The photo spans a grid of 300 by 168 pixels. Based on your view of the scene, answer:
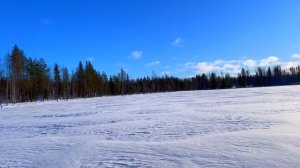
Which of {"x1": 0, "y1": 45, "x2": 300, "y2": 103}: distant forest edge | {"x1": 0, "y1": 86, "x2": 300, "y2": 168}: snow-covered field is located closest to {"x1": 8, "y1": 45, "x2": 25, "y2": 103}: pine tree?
{"x1": 0, "y1": 45, "x2": 300, "y2": 103}: distant forest edge

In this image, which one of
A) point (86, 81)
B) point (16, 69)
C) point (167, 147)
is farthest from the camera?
point (86, 81)

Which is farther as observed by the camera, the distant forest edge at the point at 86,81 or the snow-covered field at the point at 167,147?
the distant forest edge at the point at 86,81

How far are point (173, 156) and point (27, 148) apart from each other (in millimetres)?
4743

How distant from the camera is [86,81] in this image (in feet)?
334

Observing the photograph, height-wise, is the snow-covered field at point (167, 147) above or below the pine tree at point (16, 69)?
below

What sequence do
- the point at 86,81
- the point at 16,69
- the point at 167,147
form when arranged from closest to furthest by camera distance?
the point at 167,147 → the point at 16,69 → the point at 86,81

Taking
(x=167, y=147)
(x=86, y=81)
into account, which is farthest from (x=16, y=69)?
(x=167, y=147)

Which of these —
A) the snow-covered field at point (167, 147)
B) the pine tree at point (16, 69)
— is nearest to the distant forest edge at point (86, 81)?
the pine tree at point (16, 69)

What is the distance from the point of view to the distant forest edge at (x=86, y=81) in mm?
75625

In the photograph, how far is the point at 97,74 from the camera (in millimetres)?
110438

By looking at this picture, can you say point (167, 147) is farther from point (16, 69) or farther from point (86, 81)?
point (86, 81)

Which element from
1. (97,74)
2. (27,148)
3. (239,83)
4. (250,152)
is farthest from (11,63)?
(239,83)

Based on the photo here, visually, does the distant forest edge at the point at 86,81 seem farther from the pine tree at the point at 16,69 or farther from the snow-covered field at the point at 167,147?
the snow-covered field at the point at 167,147

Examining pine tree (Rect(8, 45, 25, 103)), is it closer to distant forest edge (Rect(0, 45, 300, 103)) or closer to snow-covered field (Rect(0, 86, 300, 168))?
distant forest edge (Rect(0, 45, 300, 103))
